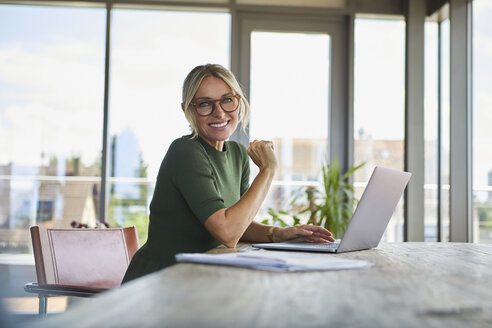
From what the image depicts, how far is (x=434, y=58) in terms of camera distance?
4633 millimetres

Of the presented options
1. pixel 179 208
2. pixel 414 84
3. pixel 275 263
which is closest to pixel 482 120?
pixel 414 84

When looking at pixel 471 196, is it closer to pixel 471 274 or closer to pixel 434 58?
pixel 434 58

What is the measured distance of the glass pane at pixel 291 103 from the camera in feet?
15.5

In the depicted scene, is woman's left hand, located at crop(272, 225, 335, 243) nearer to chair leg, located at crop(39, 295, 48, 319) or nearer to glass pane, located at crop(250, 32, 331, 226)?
chair leg, located at crop(39, 295, 48, 319)

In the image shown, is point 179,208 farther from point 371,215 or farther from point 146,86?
point 146,86

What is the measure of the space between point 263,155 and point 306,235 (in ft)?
0.89

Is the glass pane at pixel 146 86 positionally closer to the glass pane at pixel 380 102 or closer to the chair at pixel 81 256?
the glass pane at pixel 380 102

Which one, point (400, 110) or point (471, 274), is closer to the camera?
point (471, 274)

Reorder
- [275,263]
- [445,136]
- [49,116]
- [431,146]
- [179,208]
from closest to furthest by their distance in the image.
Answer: [275,263], [179,208], [445,136], [431,146], [49,116]

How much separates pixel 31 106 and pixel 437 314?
179 inches

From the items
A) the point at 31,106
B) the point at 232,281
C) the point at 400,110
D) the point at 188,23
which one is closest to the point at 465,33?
the point at 400,110

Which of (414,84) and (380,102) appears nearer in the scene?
(414,84)

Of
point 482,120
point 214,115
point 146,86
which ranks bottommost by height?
point 214,115

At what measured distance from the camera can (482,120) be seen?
4117 millimetres
